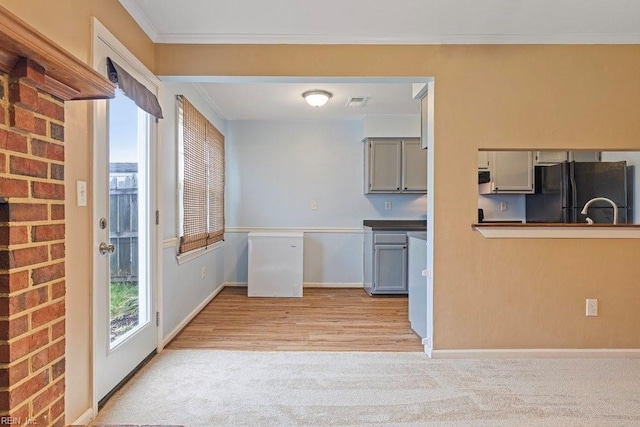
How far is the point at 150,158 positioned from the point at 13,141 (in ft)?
4.25

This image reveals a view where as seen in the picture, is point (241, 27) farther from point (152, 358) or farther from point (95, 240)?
point (152, 358)

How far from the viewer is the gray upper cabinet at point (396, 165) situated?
15.3 feet

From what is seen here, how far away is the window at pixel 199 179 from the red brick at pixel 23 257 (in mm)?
1731

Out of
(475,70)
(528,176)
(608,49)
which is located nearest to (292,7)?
(475,70)

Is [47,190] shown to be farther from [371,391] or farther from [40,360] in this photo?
[371,391]

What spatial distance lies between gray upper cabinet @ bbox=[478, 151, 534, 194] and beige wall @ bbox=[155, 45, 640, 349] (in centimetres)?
175

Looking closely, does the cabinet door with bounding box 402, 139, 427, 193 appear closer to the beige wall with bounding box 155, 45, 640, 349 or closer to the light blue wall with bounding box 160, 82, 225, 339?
the beige wall with bounding box 155, 45, 640, 349

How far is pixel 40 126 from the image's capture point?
132cm

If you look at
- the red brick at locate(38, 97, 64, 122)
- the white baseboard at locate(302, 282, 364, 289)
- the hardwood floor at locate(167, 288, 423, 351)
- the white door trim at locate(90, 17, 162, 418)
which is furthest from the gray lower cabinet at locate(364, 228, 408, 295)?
the red brick at locate(38, 97, 64, 122)

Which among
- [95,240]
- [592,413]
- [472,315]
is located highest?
[95,240]

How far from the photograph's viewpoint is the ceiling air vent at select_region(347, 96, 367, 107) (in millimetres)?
3912

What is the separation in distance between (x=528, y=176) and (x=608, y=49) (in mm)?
1948

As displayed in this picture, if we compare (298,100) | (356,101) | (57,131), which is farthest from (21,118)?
(356,101)

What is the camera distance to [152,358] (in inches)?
98.7
